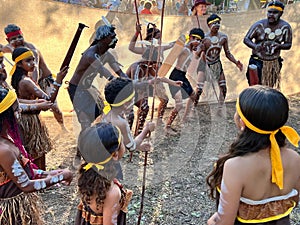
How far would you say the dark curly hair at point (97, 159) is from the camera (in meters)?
1.99

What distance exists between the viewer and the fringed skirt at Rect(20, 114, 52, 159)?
3439 mm

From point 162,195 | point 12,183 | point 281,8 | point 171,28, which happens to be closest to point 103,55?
point 162,195

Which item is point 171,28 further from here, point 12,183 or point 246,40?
point 12,183

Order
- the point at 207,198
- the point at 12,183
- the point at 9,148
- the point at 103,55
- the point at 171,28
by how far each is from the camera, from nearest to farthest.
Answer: the point at 9,148, the point at 12,183, the point at 207,198, the point at 103,55, the point at 171,28

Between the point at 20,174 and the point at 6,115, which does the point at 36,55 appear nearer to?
the point at 6,115

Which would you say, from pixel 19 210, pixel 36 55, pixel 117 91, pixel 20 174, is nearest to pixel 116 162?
pixel 20 174

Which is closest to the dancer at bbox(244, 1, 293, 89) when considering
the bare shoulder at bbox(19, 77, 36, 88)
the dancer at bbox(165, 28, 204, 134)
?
the dancer at bbox(165, 28, 204, 134)

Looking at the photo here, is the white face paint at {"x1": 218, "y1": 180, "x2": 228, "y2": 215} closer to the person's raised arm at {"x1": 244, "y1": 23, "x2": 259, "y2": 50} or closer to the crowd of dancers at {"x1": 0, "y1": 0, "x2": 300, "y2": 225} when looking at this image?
the crowd of dancers at {"x1": 0, "y1": 0, "x2": 300, "y2": 225}

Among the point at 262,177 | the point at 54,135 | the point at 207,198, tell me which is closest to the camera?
the point at 262,177

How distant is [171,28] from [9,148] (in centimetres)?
463

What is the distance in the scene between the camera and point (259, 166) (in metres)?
1.69

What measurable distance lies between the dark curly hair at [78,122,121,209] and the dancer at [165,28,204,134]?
3179 millimetres

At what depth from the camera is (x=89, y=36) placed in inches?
221

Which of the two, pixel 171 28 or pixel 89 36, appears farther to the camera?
pixel 171 28
